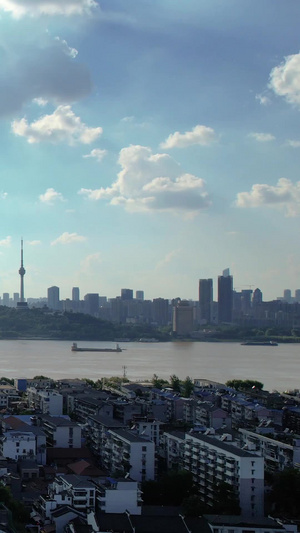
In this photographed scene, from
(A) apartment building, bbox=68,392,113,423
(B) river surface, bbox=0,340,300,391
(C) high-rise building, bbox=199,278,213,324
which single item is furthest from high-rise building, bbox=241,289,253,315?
(A) apartment building, bbox=68,392,113,423

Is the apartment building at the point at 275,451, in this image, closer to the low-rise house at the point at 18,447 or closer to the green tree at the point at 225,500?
the green tree at the point at 225,500

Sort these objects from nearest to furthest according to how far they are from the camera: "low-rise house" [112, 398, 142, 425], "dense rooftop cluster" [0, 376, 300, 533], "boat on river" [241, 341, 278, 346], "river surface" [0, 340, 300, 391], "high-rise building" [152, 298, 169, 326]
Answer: "dense rooftop cluster" [0, 376, 300, 533] < "low-rise house" [112, 398, 142, 425] < "river surface" [0, 340, 300, 391] < "boat on river" [241, 341, 278, 346] < "high-rise building" [152, 298, 169, 326]

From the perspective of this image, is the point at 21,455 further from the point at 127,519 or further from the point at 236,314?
the point at 236,314

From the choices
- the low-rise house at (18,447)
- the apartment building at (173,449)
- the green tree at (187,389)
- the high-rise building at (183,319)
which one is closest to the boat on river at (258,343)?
the high-rise building at (183,319)

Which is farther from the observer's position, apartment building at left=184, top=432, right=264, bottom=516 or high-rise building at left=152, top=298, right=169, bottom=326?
high-rise building at left=152, top=298, right=169, bottom=326

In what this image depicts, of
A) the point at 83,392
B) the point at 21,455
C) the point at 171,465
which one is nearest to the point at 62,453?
the point at 21,455

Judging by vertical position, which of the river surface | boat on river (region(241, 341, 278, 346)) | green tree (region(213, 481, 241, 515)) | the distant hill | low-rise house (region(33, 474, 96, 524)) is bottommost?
green tree (region(213, 481, 241, 515))

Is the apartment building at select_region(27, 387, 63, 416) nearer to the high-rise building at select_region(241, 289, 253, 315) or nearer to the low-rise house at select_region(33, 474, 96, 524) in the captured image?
the low-rise house at select_region(33, 474, 96, 524)
